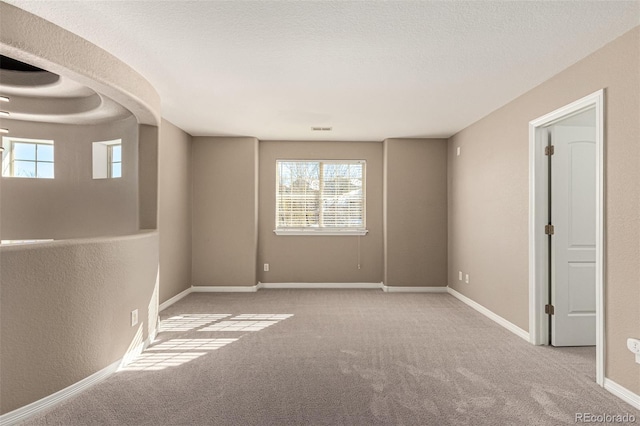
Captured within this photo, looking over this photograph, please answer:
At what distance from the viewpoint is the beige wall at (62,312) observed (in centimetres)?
229

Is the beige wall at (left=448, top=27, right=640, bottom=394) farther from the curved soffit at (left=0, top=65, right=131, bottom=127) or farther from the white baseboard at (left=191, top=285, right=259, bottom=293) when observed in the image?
the curved soffit at (left=0, top=65, right=131, bottom=127)

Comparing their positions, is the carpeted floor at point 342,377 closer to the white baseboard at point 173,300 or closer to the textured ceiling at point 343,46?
the white baseboard at point 173,300

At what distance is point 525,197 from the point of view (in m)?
3.97

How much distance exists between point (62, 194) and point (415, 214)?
5325 mm

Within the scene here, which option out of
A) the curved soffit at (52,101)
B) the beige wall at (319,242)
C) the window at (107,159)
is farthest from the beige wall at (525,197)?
the window at (107,159)

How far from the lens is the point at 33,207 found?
532cm

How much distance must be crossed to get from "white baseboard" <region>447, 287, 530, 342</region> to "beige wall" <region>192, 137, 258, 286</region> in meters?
3.25

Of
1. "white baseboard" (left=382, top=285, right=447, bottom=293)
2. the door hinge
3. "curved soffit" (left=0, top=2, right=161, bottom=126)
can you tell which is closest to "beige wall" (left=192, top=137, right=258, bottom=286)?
"curved soffit" (left=0, top=2, right=161, bottom=126)

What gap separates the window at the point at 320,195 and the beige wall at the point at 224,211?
626 mm

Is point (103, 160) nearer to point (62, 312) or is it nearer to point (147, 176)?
point (147, 176)

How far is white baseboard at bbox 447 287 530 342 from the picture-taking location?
157 inches

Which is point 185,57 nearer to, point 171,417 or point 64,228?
point 171,417

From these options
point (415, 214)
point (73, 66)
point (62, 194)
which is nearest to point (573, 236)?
point (415, 214)

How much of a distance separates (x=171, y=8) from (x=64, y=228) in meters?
4.24
